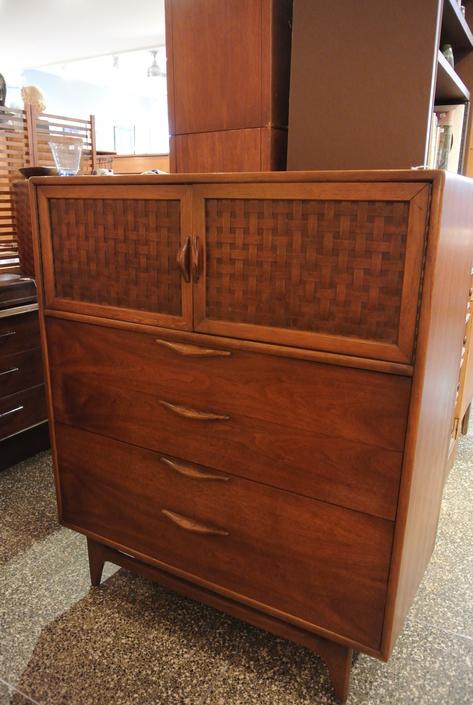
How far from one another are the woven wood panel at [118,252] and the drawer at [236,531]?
0.37 m

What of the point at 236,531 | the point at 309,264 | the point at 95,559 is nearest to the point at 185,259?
the point at 309,264

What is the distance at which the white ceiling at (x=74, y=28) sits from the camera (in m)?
5.30

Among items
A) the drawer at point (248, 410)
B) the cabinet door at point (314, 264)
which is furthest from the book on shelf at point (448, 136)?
the drawer at point (248, 410)

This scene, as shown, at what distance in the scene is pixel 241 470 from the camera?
44.9 inches

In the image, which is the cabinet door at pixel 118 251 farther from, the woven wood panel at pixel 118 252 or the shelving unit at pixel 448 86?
the shelving unit at pixel 448 86

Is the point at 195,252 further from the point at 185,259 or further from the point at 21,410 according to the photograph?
the point at 21,410

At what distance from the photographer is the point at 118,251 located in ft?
3.93

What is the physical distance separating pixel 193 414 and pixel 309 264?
1.36 ft

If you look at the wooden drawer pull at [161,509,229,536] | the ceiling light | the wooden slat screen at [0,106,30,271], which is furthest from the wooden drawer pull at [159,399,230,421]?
the ceiling light

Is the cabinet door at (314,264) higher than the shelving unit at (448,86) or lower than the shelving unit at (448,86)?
lower

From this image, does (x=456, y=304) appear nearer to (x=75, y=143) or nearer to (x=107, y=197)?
(x=107, y=197)

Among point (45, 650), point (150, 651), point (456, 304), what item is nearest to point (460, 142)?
point (456, 304)

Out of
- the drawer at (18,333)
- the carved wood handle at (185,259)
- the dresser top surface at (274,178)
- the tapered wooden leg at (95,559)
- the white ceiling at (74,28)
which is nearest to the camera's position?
the dresser top surface at (274,178)

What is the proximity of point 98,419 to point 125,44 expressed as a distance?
649 centimetres
